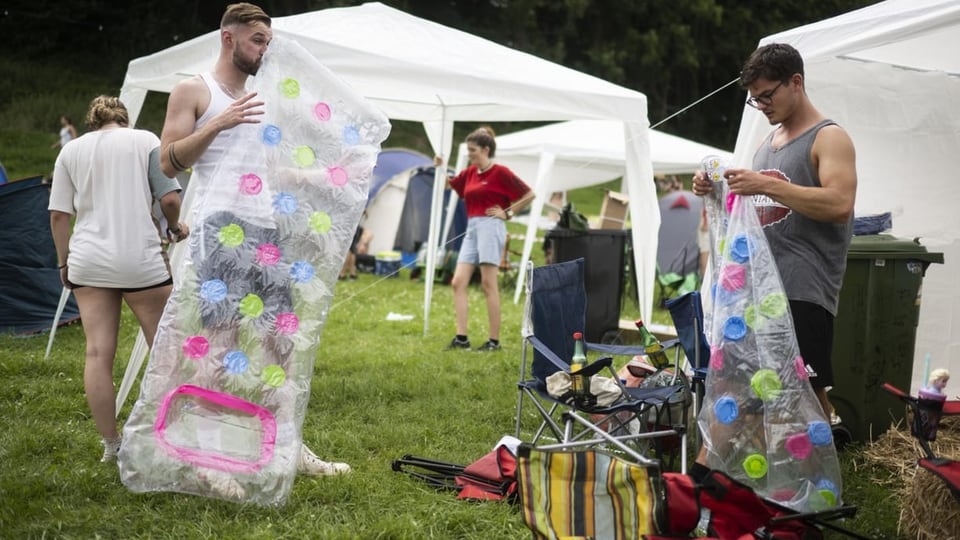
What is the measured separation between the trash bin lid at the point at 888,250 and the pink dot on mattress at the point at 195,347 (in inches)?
108

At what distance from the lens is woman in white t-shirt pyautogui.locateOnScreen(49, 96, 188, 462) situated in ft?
10.8

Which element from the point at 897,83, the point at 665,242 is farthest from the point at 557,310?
the point at 665,242

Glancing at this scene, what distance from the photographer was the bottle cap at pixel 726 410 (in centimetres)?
283

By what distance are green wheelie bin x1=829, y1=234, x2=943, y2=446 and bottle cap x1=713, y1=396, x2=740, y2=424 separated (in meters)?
1.41

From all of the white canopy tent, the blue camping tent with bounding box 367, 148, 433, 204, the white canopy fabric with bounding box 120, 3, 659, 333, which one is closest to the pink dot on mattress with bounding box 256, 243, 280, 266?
the white canopy fabric with bounding box 120, 3, 659, 333

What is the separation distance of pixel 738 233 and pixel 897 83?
2.71 metres

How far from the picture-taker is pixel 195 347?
3.03m

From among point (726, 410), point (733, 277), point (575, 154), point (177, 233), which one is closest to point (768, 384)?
point (726, 410)

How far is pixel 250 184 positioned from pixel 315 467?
113cm

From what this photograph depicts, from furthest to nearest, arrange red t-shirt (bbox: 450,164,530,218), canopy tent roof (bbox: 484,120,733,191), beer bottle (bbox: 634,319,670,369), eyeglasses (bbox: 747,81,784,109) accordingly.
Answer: canopy tent roof (bbox: 484,120,733,191) < red t-shirt (bbox: 450,164,530,218) < beer bottle (bbox: 634,319,670,369) < eyeglasses (bbox: 747,81,784,109)

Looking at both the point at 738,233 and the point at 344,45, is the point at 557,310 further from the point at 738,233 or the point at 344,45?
the point at 344,45

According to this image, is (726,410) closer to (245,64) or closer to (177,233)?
(245,64)

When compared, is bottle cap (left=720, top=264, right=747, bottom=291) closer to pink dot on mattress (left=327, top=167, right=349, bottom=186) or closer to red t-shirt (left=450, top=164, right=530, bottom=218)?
pink dot on mattress (left=327, top=167, right=349, bottom=186)

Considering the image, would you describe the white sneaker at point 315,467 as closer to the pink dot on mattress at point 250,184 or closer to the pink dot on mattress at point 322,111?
the pink dot on mattress at point 250,184
